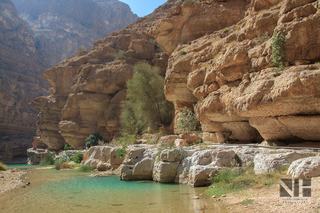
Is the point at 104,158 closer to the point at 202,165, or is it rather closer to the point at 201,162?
the point at 201,162

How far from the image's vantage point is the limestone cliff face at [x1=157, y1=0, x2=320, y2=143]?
25.6 ft

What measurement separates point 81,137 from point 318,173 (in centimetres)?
2864

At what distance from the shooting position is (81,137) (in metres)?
30.2

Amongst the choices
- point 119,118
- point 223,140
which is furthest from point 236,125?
point 119,118

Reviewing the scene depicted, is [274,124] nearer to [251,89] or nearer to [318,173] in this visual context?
[251,89]

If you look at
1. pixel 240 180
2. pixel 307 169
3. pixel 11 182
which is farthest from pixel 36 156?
pixel 307 169

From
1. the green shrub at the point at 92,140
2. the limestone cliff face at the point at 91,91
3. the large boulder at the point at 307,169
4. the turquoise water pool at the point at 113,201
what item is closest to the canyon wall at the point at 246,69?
the large boulder at the point at 307,169

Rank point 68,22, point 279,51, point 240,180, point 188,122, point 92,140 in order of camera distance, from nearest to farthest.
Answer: point 240,180 < point 279,51 < point 188,122 < point 92,140 < point 68,22

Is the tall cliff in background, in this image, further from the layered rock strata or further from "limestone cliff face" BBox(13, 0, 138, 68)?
the layered rock strata

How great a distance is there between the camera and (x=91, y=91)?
30531mm

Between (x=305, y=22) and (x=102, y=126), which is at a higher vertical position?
(x=305, y=22)

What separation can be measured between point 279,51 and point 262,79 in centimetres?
124

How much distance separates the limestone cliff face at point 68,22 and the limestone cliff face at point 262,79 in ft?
231

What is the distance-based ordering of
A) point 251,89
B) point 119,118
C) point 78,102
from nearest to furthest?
point 251,89 < point 119,118 < point 78,102
